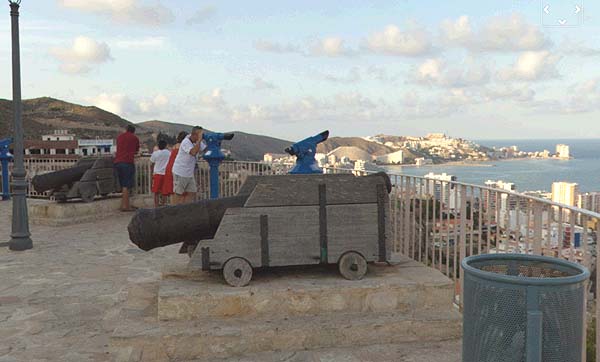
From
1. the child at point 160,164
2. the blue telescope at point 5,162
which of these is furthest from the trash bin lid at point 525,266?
the blue telescope at point 5,162

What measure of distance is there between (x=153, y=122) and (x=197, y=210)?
7809 centimetres

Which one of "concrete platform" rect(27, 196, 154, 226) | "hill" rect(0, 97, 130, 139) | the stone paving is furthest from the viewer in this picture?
"hill" rect(0, 97, 130, 139)

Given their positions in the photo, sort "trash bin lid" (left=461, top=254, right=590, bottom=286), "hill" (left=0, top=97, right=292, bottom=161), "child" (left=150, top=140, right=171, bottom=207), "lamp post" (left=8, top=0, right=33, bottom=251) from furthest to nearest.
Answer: "hill" (left=0, top=97, right=292, bottom=161) → "child" (left=150, top=140, right=171, bottom=207) → "lamp post" (left=8, top=0, right=33, bottom=251) → "trash bin lid" (left=461, top=254, right=590, bottom=286)

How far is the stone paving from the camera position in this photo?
14.6 ft

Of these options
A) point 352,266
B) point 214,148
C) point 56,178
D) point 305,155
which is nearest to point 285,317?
point 352,266

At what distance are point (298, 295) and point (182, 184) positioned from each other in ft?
18.8

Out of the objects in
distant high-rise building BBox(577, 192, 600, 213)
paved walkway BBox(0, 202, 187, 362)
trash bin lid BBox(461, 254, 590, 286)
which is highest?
distant high-rise building BBox(577, 192, 600, 213)

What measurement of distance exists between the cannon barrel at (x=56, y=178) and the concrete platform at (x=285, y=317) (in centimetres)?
857

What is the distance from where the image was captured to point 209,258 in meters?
4.79

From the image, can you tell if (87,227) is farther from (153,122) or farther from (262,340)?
(153,122)

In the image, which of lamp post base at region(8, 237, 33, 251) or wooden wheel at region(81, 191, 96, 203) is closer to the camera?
lamp post base at region(8, 237, 33, 251)

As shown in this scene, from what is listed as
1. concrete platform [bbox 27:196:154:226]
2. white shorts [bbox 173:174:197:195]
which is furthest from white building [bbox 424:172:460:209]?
concrete platform [bbox 27:196:154:226]

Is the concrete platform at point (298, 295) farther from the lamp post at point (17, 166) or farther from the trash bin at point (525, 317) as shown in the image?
the lamp post at point (17, 166)

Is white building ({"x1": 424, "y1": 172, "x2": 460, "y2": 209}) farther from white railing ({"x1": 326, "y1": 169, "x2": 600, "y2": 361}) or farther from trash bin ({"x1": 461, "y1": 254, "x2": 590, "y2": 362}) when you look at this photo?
trash bin ({"x1": 461, "y1": 254, "x2": 590, "y2": 362})
